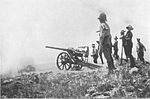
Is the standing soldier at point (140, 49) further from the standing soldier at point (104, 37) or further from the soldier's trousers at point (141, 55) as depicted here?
the standing soldier at point (104, 37)

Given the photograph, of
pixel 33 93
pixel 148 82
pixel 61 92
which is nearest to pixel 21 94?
pixel 33 93

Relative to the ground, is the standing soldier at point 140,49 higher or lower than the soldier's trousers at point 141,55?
higher

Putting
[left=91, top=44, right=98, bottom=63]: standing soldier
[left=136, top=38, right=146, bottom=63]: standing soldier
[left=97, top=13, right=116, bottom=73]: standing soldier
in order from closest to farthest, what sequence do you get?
[left=97, top=13, right=116, bottom=73]: standing soldier < [left=136, top=38, right=146, bottom=63]: standing soldier < [left=91, top=44, right=98, bottom=63]: standing soldier

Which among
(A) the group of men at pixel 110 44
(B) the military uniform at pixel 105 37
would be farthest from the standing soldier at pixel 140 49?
(B) the military uniform at pixel 105 37

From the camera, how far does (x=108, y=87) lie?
8320mm

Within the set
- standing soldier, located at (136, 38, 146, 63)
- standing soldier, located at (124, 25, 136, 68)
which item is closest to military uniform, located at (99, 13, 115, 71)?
standing soldier, located at (124, 25, 136, 68)

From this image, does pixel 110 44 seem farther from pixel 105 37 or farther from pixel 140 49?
pixel 140 49

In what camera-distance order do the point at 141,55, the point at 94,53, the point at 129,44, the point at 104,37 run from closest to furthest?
1. the point at 104,37
2. the point at 129,44
3. the point at 141,55
4. the point at 94,53

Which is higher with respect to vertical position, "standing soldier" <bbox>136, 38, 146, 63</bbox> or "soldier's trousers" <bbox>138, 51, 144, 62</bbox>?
"standing soldier" <bbox>136, 38, 146, 63</bbox>

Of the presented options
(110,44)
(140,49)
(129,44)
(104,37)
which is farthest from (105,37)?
(140,49)

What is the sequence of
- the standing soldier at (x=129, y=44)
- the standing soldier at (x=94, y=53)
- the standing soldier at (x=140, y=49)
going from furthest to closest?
the standing soldier at (x=94, y=53) → the standing soldier at (x=140, y=49) → the standing soldier at (x=129, y=44)

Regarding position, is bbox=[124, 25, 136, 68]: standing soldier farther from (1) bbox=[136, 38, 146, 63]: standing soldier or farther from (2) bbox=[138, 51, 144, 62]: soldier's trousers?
(2) bbox=[138, 51, 144, 62]: soldier's trousers

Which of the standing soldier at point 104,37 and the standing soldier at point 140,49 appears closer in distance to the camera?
the standing soldier at point 104,37

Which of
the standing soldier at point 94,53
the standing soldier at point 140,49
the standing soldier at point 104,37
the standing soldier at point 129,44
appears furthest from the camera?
the standing soldier at point 94,53
